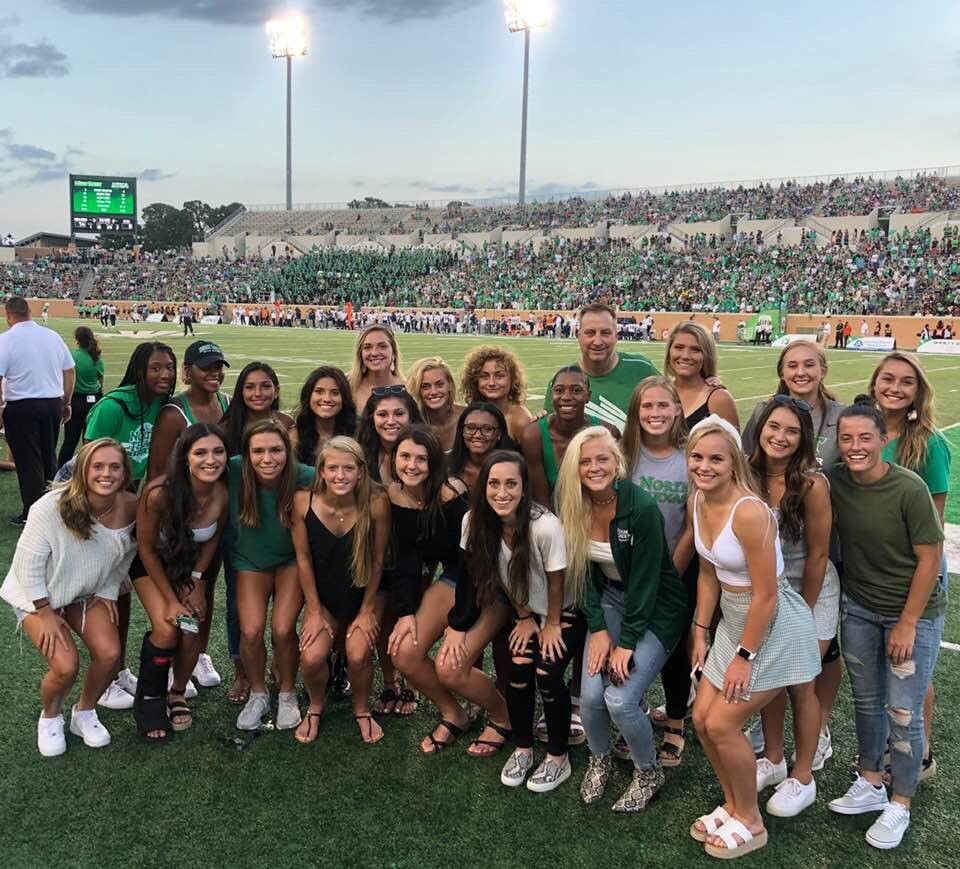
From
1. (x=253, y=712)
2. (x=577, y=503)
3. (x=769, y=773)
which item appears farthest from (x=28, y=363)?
(x=769, y=773)

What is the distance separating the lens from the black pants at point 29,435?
693 cm

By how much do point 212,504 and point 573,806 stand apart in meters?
2.13

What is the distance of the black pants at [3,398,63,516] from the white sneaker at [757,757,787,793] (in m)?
6.04

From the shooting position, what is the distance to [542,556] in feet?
11.3

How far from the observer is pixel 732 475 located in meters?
3.10

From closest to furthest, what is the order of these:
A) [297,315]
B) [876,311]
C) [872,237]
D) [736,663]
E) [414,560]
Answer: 1. [736,663]
2. [414,560]
3. [876,311]
4. [872,237]
5. [297,315]

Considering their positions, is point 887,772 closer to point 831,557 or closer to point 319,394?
point 831,557

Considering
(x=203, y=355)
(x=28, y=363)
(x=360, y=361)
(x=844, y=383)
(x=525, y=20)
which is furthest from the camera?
(x=525, y=20)

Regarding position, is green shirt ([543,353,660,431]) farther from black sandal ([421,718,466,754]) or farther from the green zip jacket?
black sandal ([421,718,466,754])

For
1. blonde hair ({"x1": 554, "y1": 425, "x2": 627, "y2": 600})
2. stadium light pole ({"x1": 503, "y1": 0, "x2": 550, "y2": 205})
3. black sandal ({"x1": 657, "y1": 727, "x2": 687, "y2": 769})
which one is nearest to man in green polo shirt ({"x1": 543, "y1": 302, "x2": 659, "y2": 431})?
blonde hair ({"x1": 554, "y1": 425, "x2": 627, "y2": 600})

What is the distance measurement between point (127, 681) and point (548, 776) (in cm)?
235

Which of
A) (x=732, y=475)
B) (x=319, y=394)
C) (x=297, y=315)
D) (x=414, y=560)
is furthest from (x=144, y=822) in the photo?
(x=297, y=315)

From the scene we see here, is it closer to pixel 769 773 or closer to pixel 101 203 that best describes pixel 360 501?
pixel 769 773

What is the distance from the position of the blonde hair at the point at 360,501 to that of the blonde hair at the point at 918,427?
235 centimetres
